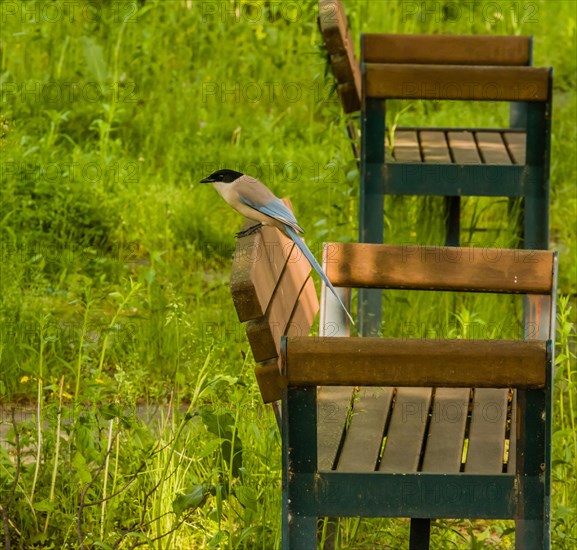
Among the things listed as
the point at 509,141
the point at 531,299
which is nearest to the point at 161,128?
the point at 509,141

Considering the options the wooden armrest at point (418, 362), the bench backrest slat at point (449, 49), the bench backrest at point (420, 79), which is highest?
the bench backrest slat at point (449, 49)

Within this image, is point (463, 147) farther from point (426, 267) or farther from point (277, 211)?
point (277, 211)

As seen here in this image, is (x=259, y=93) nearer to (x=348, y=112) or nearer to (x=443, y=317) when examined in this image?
(x=348, y=112)

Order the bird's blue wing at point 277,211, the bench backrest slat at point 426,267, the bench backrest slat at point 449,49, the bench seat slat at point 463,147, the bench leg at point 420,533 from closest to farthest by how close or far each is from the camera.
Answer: the bench leg at point 420,533 < the bird's blue wing at point 277,211 < the bench backrest slat at point 426,267 < the bench seat slat at point 463,147 < the bench backrest slat at point 449,49

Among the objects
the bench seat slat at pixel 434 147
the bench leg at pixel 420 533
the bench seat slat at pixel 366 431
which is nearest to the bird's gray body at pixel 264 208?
the bench seat slat at pixel 366 431

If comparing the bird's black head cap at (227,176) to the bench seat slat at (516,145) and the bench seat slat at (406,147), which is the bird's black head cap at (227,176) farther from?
the bench seat slat at (516,145)

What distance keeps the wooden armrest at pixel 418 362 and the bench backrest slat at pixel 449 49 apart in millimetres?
3835

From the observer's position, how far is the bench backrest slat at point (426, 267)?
3.35 metres

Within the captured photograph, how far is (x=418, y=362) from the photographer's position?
7.62 feet

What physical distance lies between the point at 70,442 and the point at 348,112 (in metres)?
2.43

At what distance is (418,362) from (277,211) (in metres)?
0.95

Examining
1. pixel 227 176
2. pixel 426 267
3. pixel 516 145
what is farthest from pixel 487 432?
pixel 516 145

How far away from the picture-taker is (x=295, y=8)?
854 centimetres

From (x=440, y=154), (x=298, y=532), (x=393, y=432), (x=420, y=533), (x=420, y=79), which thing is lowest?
(x=420, y=533)
